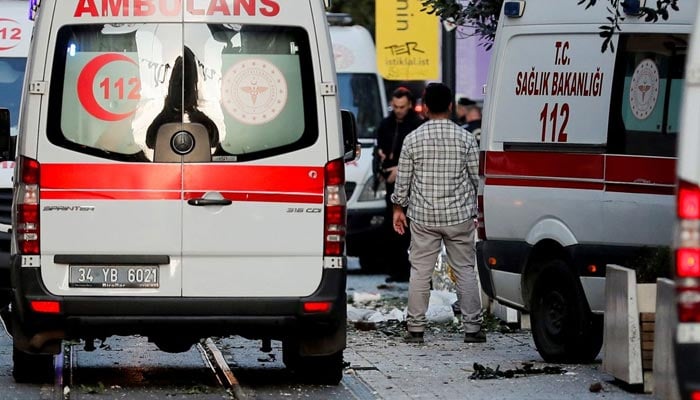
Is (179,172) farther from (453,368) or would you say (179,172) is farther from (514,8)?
(514,8)

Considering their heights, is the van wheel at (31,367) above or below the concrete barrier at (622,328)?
below

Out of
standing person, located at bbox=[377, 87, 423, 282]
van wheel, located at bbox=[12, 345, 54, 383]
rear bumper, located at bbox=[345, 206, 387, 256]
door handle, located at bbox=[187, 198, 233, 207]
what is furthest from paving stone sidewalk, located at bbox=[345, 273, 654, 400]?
rear bumper, located at bbox=[345, 206, 387, 256]

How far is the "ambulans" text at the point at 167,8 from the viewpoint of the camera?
9469 mm

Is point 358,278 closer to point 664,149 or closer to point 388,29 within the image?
point 388,29

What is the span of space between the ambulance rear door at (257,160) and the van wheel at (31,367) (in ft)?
4.14

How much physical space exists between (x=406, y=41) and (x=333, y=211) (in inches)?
371

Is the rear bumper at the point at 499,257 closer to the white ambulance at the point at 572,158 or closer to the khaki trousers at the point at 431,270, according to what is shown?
the white ambulance at the point at 572,158

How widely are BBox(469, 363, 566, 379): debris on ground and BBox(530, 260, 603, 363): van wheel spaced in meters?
0.22

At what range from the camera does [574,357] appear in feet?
36.2

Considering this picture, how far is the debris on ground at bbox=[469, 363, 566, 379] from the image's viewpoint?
10.6 metres

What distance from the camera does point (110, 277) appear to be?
9.50 m

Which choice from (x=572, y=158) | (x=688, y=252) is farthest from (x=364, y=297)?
(x=688, y=252)

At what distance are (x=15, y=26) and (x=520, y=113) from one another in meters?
5.54

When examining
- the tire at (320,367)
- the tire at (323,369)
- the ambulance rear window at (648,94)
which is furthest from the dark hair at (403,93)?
the tire at (323,369)
